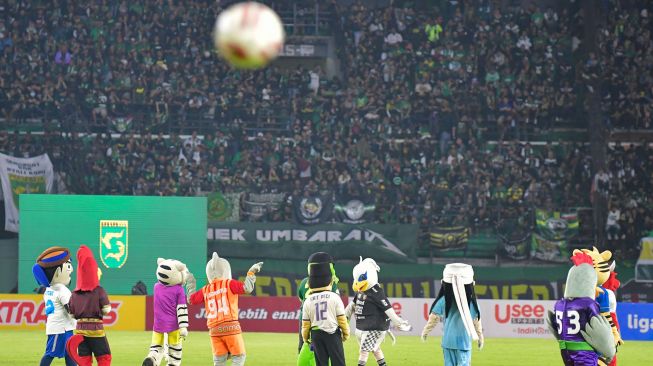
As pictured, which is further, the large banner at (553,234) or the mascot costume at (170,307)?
the large banner at (553,234)

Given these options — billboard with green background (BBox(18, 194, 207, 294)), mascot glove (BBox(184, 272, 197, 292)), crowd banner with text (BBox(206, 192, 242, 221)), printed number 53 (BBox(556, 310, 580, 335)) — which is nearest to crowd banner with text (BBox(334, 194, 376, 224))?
crowd banner with text (BBox(206, 192, 242, 221))

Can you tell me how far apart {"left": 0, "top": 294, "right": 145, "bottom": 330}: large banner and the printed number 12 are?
1711 cm

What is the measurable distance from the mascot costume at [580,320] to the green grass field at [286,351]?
9478 mm

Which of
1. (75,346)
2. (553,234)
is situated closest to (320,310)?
(75,346)

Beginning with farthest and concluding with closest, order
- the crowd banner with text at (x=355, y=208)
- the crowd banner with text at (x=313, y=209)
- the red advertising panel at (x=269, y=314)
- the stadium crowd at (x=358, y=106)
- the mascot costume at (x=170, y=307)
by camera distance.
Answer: the stadium crowd at (x=358, y=106) → the crowd banner with text at (x=355, y=208) → the crowd banner with text at (x=313, y=209) → the red advertising panel at (x=269, y=314) → the mascot costume at (x=170, y=307)

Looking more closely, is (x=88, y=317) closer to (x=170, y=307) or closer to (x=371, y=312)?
(x=170, y=307)

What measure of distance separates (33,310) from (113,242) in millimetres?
3405

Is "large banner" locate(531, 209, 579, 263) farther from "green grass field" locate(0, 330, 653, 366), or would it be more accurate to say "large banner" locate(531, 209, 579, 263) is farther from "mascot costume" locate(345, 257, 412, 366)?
"mascot costume" locate(345, 257, 412, 366)

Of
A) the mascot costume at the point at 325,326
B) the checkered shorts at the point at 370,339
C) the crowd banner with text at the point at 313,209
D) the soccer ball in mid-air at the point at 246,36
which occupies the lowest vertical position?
the checkered shorts at the point at 370,339

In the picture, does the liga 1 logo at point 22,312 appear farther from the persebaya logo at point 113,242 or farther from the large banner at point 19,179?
the large banner at point 19,179

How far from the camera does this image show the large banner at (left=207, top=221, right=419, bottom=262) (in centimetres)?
3291

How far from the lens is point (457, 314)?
14820 mm

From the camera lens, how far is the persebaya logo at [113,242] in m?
29.2

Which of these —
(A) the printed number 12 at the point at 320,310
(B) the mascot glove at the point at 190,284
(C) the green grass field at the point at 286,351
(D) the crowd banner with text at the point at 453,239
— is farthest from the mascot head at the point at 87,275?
(D) the crowd banner with text at the point at 453,239
